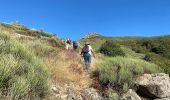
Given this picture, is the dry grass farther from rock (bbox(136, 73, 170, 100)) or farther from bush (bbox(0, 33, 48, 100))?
bush (bbox(0, 33, 48, 100))

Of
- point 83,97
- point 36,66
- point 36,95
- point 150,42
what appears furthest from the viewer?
point 150,42

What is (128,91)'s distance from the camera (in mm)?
13398

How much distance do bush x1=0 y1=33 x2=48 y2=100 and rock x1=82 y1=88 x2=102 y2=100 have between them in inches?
109

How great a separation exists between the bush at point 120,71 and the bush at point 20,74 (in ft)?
14.3

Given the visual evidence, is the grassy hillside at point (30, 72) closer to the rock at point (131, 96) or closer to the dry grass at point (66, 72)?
the dry grass at point (66, 72)

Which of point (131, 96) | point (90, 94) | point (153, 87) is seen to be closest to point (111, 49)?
point (153, 87)

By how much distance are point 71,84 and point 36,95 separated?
4.23 meters

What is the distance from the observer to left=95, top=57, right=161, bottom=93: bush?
13.9m

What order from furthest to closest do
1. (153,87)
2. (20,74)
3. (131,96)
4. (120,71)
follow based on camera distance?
(120,71), (153,87), (131,96), (20,74)

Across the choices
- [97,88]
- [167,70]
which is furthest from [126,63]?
[167,70]

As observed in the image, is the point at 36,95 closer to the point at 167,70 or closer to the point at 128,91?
A: the point at 128,91

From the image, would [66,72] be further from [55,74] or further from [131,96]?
[131,96]

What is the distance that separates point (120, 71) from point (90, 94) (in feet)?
7.28

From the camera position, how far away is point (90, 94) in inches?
501
